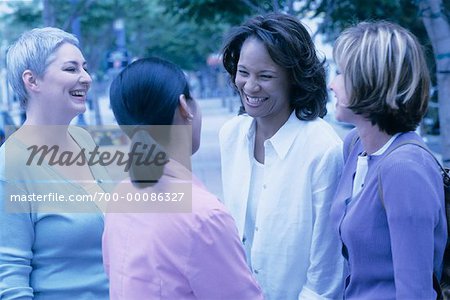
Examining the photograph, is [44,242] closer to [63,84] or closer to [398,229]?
[63,84]

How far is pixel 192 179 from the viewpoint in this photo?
5.44 ft

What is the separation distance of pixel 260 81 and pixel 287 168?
→ 35 cm

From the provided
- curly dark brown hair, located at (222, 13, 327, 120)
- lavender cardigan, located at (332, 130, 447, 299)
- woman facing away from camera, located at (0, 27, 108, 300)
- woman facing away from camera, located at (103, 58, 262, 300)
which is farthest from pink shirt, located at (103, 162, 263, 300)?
curly dark brown hair, located at (222, 13, 327, 120)

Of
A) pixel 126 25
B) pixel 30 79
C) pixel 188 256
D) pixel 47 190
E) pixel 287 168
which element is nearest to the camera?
pixel 188 256

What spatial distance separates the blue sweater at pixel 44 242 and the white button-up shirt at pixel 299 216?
2.02 ft

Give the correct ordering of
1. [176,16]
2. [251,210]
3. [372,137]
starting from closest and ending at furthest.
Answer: [372,137], [251,210], [176,16]

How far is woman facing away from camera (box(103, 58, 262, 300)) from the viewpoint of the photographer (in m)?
1.55

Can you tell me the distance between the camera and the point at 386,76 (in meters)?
1.83

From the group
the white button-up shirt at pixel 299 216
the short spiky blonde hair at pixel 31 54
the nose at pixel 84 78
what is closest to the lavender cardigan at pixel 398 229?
the white button-up shirt at pixel 299 216

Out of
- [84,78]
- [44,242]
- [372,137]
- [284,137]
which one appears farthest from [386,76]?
[44,242]

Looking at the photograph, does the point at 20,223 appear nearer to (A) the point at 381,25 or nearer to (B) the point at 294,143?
(B) the point at 294,143

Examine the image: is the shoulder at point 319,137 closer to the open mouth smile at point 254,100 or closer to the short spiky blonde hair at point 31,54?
the open mouth smile at point 254,100

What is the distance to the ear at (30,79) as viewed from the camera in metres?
2.20

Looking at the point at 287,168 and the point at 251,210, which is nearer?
the point at 287,168
